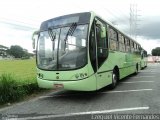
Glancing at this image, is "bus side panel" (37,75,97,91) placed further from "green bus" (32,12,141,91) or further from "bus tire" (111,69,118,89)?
"bus tire" (111,69,118,89)

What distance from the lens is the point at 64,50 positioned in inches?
390

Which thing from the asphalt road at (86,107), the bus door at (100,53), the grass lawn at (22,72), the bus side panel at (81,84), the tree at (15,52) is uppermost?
the tree at (15,52)

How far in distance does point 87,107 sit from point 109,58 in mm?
3758

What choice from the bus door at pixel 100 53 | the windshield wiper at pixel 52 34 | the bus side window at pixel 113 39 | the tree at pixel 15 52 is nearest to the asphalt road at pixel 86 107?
the bus door at pixel 100 53

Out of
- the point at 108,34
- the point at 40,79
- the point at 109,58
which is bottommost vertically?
the point at 40,79

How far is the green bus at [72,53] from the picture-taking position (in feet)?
31.4

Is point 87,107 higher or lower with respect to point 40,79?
lower

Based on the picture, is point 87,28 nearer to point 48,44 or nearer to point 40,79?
point 48,44

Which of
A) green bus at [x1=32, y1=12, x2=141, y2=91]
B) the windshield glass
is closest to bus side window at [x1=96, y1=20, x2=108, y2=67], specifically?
green bus at [x1=32, y1=12, x2=141, y2=91]

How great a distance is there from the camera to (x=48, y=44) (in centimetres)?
1037

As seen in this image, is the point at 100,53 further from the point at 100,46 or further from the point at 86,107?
the point at 86,107

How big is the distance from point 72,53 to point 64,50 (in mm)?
328

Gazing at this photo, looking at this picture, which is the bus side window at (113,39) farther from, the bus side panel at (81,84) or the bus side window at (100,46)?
the bus side panel at (81,84)

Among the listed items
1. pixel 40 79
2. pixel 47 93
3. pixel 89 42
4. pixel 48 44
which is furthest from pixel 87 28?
pixel 47 93
